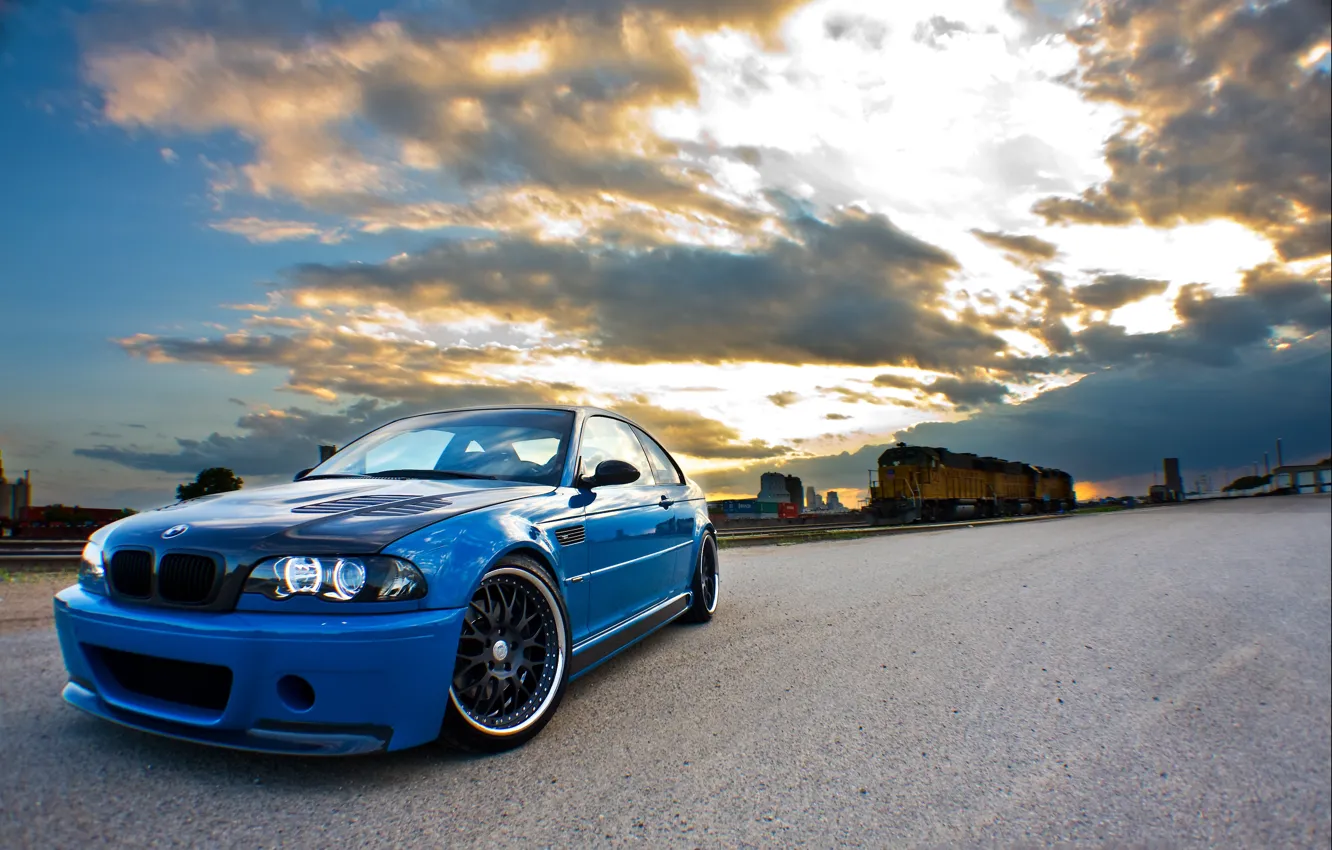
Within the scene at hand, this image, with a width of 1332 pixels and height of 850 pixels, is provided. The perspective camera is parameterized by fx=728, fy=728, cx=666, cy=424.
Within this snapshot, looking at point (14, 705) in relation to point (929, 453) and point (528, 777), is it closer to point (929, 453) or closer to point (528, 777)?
point (528, 777)

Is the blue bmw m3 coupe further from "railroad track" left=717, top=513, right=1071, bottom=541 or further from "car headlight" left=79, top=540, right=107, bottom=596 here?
"railroad track" left=717, top=513, right=1071, bottom=541

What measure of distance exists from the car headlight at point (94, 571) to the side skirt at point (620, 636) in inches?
77.0

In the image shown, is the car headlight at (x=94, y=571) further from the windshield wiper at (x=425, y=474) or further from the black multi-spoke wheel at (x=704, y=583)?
the black multi-spoke wheel at (x=704, y=583)

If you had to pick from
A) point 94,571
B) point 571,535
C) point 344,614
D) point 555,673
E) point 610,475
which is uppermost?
point 610,475

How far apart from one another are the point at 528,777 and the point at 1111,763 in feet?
8.09

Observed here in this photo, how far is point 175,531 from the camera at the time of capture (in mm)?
2832

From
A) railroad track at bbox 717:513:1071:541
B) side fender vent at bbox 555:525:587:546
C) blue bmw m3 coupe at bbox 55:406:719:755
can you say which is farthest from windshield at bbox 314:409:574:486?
railroad track at bbox 717:513:1071:541

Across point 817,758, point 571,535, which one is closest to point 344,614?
point 571,535

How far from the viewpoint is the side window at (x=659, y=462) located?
5316 mm

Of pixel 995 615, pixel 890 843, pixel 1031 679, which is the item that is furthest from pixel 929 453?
pixel 890 843

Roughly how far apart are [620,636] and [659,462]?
1735mm

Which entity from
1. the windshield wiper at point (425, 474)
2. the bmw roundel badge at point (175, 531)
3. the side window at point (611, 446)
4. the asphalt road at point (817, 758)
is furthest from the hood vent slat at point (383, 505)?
the side window at point (611, 446)

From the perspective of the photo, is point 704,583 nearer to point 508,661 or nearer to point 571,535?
point 571,535

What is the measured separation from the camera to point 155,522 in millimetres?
3012
